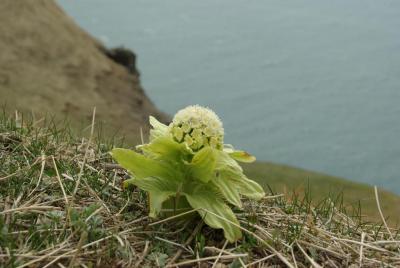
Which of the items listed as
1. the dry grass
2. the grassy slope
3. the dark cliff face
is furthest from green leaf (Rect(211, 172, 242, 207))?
the dark cliff face

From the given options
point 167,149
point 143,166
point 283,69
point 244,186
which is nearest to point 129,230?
point 143,166

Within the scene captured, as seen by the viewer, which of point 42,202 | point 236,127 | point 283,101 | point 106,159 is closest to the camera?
point 42,202

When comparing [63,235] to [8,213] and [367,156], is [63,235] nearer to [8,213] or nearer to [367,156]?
[8,213]

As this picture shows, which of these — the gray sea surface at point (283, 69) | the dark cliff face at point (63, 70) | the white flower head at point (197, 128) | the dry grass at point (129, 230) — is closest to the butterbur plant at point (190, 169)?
the white flower head at point (197, 128)

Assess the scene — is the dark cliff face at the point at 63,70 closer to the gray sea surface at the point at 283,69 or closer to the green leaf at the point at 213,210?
the gray sea surface at the point at 283,69

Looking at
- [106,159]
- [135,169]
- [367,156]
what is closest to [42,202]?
[135,169]

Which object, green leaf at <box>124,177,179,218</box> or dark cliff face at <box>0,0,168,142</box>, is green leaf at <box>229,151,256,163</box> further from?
dark cliff face at <box>0,0,168,142</box>

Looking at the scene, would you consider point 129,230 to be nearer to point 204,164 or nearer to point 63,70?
point 204,164
